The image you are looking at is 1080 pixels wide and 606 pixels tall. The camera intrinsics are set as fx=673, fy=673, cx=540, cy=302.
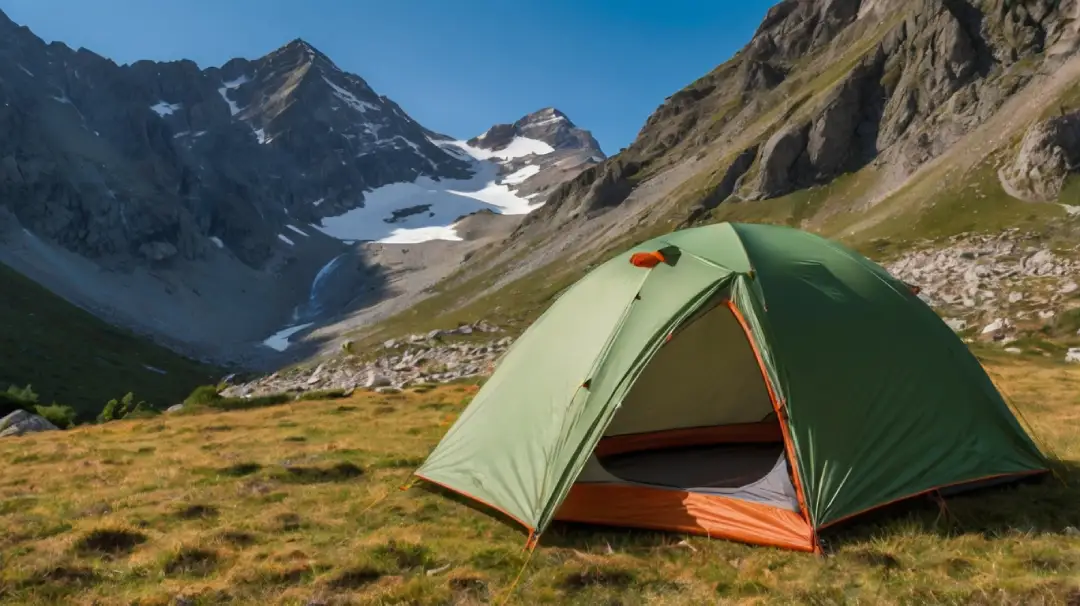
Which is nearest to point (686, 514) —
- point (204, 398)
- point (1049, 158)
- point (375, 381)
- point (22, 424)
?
point (204, 398)

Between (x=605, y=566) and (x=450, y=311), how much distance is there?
104 metres

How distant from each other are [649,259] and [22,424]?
2483cm

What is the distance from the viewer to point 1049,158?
47.0m

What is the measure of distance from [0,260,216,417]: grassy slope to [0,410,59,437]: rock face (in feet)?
182

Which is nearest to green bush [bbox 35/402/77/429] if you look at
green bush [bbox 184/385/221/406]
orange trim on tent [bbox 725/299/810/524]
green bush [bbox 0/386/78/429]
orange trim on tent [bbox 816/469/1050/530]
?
green bush [bbox 0/386/78/429]

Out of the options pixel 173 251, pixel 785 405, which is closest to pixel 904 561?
pixel 785 405

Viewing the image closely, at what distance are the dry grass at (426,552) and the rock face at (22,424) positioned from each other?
12.8m

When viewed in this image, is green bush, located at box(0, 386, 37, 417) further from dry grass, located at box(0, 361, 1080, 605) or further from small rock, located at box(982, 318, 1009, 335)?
small rock, located at box(982, 318, 1009, 335)

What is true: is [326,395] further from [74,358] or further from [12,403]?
[74,358]

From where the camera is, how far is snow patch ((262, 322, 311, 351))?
6471 inches

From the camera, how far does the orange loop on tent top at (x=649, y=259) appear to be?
33.8 feet

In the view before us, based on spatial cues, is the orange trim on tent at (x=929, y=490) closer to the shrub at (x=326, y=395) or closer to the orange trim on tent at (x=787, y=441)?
the orange trim on tent at (x=787, y=441)

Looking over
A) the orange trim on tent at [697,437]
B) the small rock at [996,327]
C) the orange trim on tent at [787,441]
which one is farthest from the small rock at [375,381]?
the small rock at [996,327]

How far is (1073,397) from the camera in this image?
1599 centimetres
